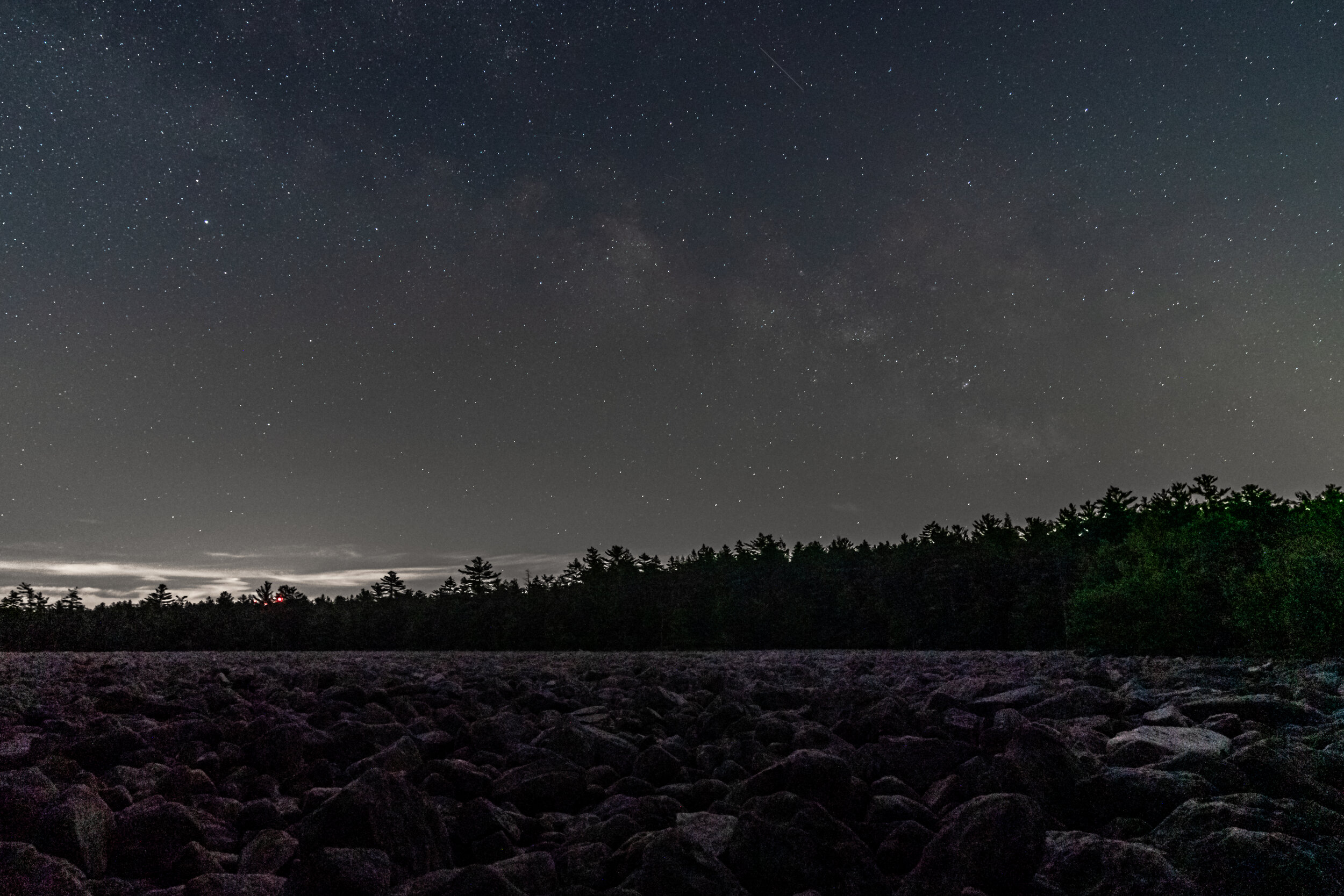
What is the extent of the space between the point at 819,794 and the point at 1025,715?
3132 mm

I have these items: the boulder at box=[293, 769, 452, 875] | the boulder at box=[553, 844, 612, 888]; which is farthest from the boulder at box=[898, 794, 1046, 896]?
the boulder at box=[293, 769, 452, 875]

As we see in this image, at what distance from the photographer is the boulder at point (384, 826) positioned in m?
3.31

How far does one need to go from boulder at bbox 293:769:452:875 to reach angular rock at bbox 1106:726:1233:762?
3.86 m

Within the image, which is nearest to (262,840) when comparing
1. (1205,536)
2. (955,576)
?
(1205,536)

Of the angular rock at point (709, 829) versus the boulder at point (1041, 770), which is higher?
the boulder at point (1041, 770)

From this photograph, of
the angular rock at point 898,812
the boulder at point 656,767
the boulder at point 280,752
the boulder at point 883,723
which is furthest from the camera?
the boulder at point 883,723

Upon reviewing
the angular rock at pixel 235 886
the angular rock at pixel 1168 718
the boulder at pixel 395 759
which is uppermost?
the boulder at pixel 395 759

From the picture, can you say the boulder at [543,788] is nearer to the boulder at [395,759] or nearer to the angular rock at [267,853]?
the boulder at [395,759]

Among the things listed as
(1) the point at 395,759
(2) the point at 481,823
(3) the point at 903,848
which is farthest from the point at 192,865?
(3) the point at 903,848

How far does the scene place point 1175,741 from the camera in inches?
185

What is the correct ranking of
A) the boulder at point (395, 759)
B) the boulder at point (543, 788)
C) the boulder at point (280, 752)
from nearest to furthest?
1. the boulder at point (543, 788)
2. the boulder at point (395, 759)
3. the boulder at point (280, 752)

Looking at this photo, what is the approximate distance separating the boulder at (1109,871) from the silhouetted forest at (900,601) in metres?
12.8

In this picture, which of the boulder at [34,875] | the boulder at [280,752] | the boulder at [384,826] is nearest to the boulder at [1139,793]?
the boulder at [384,826]

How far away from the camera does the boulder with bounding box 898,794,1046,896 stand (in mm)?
3010
